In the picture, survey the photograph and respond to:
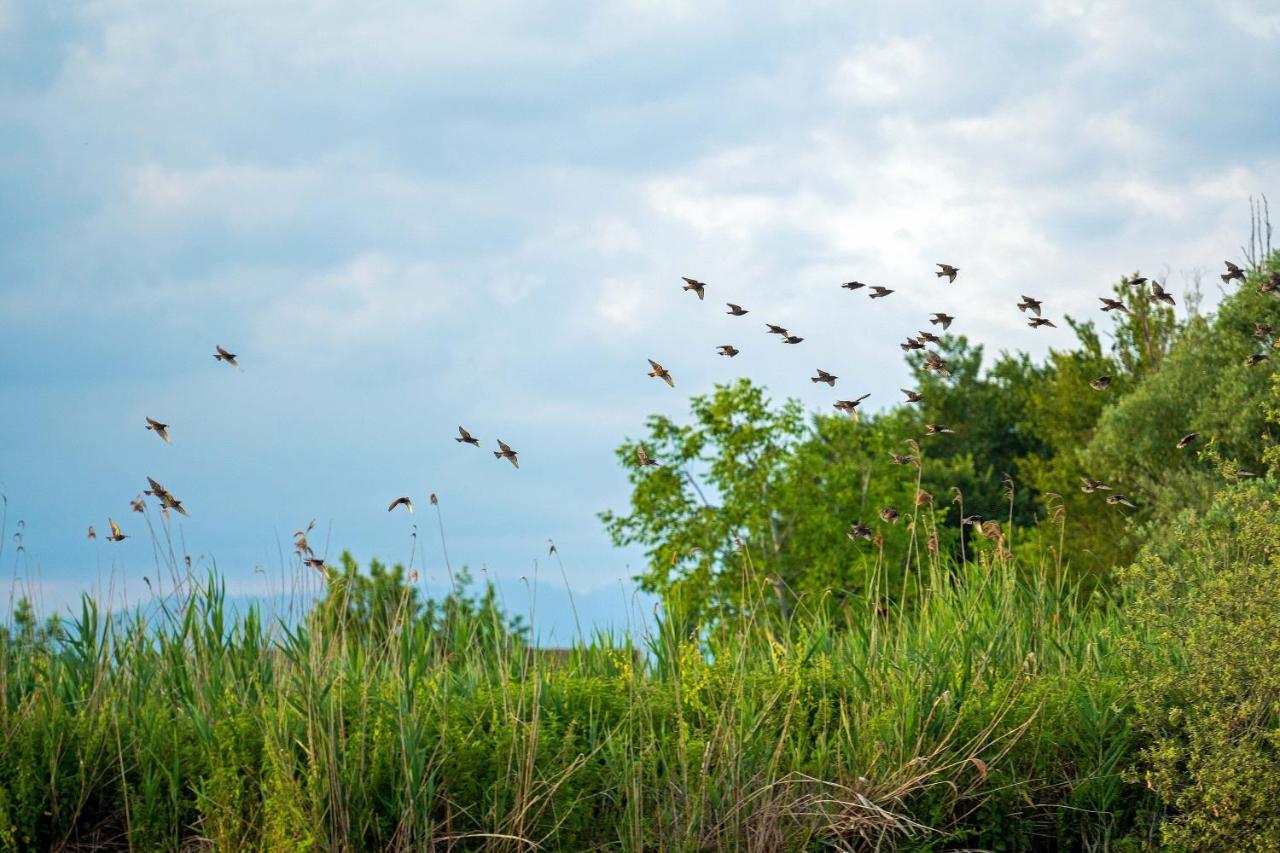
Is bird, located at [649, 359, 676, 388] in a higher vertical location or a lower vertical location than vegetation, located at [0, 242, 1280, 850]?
higher

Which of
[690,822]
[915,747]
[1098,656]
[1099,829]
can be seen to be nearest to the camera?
[690,822]

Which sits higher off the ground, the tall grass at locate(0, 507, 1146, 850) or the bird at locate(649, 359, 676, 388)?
the bird at locate(649, 359, 676, 388)

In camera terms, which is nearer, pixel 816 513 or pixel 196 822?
pixel 196 822

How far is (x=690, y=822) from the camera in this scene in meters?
5.98

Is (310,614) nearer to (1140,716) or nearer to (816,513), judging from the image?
(1140,716)

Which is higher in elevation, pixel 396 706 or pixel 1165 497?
pixel 1165 497

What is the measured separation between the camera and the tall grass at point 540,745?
607 cm

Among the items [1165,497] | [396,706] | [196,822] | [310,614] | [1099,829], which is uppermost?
[1165,497]

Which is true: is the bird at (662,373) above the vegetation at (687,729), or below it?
above

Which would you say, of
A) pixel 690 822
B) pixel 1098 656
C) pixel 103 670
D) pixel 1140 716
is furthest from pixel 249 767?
pixel 1098 656

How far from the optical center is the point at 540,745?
247 inches

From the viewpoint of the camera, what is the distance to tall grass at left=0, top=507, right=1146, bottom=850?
19.9ft

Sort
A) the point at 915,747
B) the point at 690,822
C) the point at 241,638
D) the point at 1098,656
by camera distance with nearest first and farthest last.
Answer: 1. the point at 690,822
2. the point at 915,747
3. the point at 241,638
4. the point at 1098,656

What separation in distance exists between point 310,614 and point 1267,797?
5222 mm
